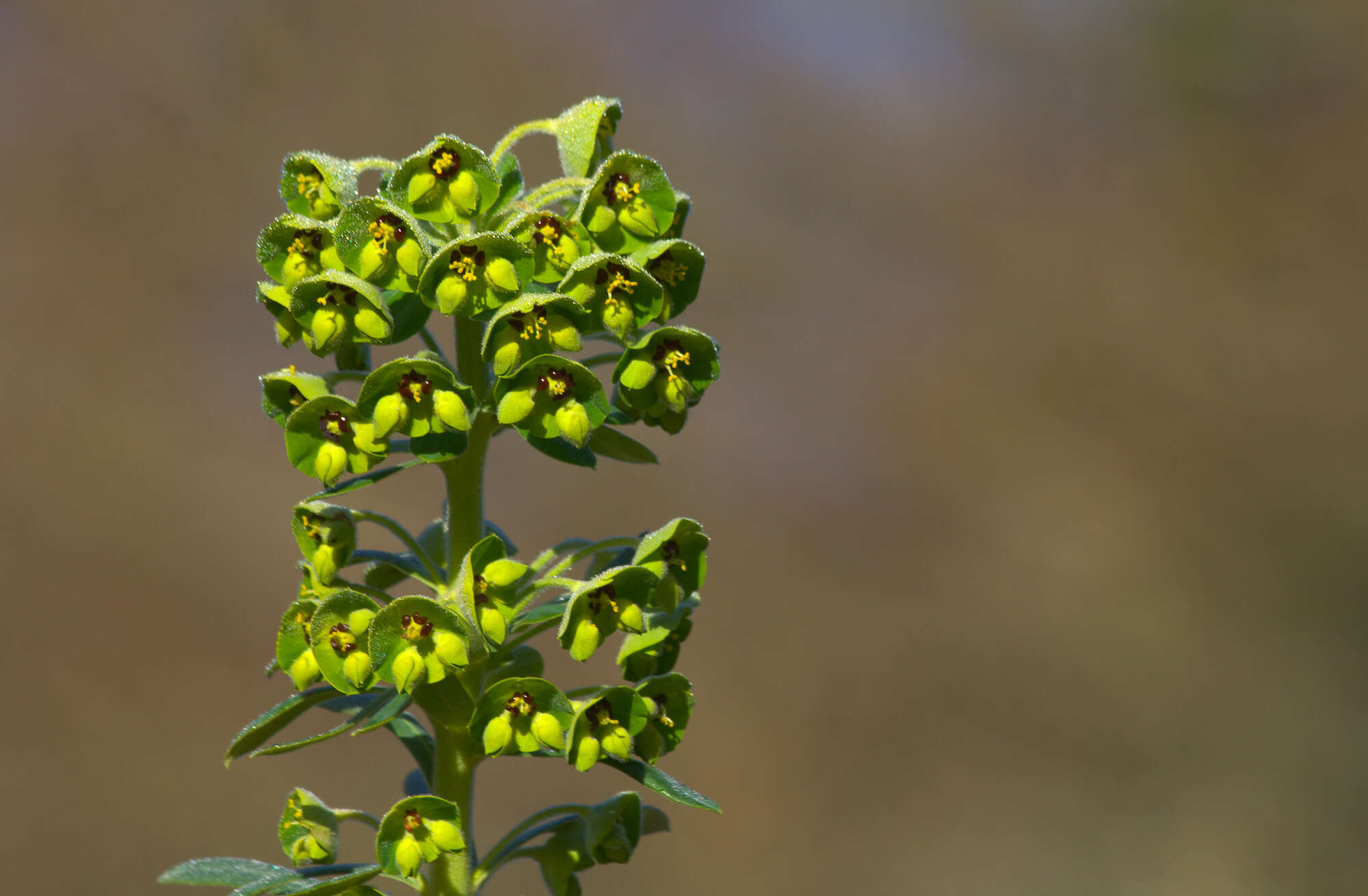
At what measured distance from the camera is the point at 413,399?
3.21ft

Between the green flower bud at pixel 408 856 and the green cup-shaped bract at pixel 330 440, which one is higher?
the green cup-shaped bract at pixel 330 440

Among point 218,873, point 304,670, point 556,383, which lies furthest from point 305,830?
point 556,383

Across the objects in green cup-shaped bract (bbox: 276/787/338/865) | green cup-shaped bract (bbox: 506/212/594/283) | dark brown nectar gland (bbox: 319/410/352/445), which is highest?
green cup-shaped bract (bbox: 506/212/594/283)

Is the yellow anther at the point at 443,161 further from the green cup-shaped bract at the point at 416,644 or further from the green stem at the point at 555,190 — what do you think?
the green cup-shaped bract at the point at 416,644

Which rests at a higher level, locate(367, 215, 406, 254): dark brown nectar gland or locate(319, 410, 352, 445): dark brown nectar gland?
locate(367, 215, 406, 254): dark brown nectar gland

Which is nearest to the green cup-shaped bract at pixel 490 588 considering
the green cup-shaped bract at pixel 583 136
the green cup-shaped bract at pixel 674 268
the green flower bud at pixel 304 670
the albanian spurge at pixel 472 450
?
the albanian spurge at pixel 472 450

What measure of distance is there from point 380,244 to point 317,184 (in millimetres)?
154

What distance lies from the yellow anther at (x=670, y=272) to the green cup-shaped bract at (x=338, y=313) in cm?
24

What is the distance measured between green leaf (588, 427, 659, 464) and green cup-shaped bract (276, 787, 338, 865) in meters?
0.42

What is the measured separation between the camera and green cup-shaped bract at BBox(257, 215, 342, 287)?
100 centimetres

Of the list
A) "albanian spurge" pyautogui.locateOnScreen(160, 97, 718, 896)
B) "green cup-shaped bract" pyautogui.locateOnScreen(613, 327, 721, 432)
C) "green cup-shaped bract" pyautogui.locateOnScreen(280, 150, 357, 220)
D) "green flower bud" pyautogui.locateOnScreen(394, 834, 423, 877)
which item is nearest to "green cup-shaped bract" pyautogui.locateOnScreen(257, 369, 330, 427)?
"albanian spurge" pyautogui.locateOnScreen(160, 97, 718, 896)

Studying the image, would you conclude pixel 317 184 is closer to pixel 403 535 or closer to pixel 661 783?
pixel 403 535

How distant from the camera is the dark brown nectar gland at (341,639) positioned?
991mm

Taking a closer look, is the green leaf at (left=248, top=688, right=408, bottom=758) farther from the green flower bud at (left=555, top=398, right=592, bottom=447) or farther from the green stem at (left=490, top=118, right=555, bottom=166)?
the green stem at (left=490, top=118, right=555, bottom=166)
